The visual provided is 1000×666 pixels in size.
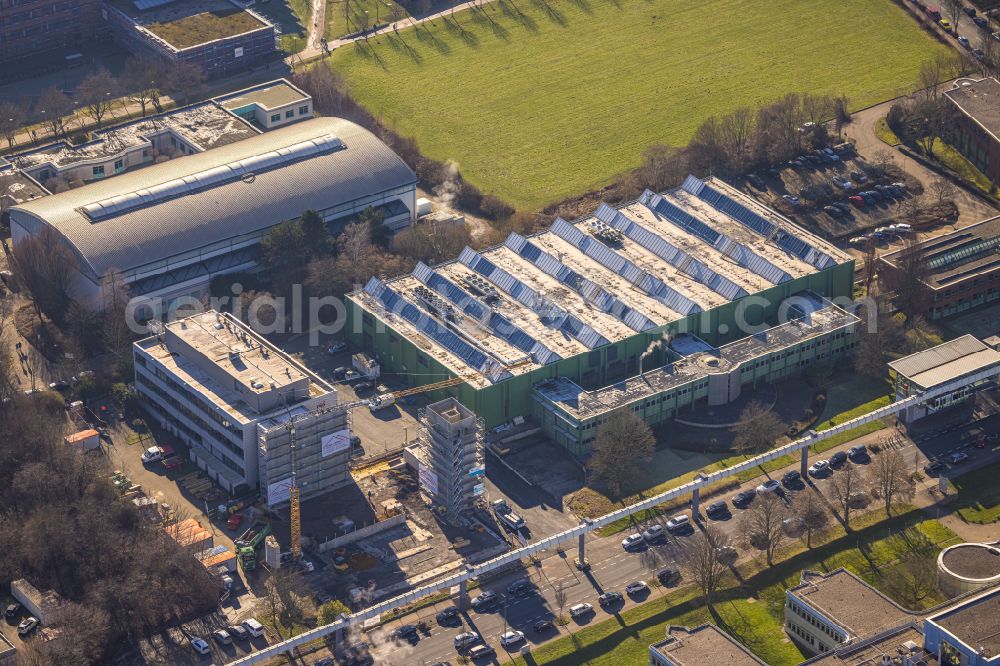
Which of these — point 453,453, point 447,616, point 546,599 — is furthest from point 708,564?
point 453,453

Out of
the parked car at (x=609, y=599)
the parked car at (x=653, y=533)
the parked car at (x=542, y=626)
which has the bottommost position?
the parked car at (x=542, y=626)

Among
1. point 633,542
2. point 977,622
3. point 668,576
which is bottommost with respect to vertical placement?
point 633,542

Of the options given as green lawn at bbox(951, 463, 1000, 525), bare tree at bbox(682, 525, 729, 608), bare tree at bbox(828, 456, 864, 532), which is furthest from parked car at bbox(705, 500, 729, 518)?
green lawn at bbox(951, 463, 1000, 525)

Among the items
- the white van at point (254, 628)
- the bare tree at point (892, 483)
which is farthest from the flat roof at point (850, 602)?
the white van at point (254, 628)

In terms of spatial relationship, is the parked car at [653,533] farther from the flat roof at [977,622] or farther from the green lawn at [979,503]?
the flat roof at [977,622]

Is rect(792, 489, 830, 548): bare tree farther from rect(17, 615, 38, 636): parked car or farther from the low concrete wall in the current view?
rect(17, 615, 38, 636): parked car

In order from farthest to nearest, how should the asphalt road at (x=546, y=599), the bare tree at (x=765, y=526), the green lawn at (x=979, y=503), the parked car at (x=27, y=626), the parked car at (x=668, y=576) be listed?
the green lawn at (x=979, y=503), the bare tree at (x=765, y=526), the parked car at (x=668, y=576), the parked car at (x=27, y=626), the asphalt road at (x=546, y=599)

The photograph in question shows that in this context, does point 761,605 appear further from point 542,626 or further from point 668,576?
point 542,626
